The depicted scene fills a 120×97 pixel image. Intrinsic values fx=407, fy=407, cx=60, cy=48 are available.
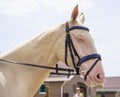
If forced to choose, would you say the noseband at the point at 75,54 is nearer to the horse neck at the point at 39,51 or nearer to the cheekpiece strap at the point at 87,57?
the cheekpiece strap at the point at 87,57

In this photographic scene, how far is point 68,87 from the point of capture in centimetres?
4316

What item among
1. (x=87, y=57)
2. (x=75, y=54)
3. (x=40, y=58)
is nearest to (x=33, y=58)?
(x=40, y=58)

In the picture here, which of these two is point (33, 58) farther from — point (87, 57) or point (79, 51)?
point (87, 57)

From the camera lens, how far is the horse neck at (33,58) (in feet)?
18.0

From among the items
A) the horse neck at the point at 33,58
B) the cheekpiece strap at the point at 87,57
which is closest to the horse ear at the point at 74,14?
the horse neck at the point at 33,58

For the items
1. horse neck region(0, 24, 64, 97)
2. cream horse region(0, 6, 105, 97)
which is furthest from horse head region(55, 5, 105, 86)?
horse neck region(0, 24, 64, 97)

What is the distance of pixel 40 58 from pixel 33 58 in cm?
10

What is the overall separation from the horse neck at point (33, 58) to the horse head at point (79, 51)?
4.6 inches

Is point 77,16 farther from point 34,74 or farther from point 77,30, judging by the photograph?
point 34,74

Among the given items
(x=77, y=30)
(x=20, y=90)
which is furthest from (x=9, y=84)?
(x=77, y=30)

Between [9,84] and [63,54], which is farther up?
[63,54]

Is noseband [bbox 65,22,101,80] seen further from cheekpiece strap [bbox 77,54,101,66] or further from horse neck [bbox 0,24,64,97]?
horse neck [bbox 0,24,64,97]

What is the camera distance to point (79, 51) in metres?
5.47

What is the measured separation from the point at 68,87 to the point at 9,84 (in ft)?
125
